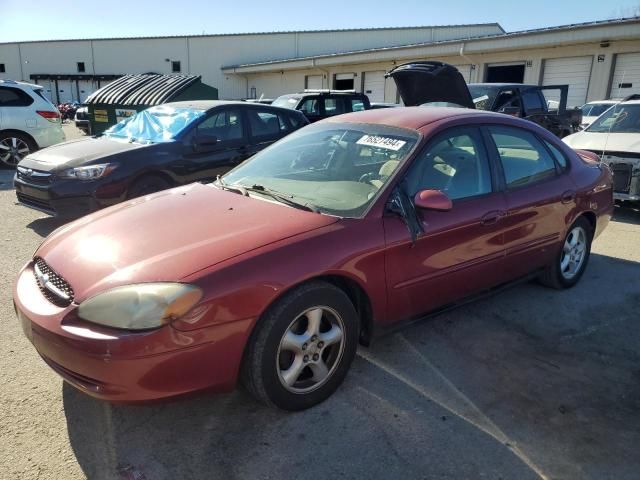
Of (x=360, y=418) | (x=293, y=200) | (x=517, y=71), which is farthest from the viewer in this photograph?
(x=517, y=71)

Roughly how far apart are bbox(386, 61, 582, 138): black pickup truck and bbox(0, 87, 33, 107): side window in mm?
7123

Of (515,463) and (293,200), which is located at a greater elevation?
(293,200)

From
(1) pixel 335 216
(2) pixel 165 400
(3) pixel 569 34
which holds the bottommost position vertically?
(2) pixel 165 400

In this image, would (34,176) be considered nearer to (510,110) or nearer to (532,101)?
(510,110)

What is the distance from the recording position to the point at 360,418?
8.67ft

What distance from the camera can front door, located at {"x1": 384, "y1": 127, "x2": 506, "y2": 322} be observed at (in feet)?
9.73

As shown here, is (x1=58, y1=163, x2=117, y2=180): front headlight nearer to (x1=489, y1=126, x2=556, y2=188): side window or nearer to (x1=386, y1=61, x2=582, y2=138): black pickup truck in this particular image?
(x1=386, y1=61, x2=582, y2=138): black pickup truck

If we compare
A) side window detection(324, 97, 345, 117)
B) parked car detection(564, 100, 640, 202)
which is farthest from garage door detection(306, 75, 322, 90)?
parked car detection(564, 100, 640, 202)

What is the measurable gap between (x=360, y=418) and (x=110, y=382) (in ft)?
4.07

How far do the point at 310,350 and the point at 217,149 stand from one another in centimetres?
445

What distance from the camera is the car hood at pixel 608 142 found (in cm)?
696

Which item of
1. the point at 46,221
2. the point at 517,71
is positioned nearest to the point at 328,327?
the point at 46,221

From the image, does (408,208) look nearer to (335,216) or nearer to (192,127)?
(335,216)

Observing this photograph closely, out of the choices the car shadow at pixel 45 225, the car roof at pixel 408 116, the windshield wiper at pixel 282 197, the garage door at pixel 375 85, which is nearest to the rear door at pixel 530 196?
the car roof at pixel 408 116
